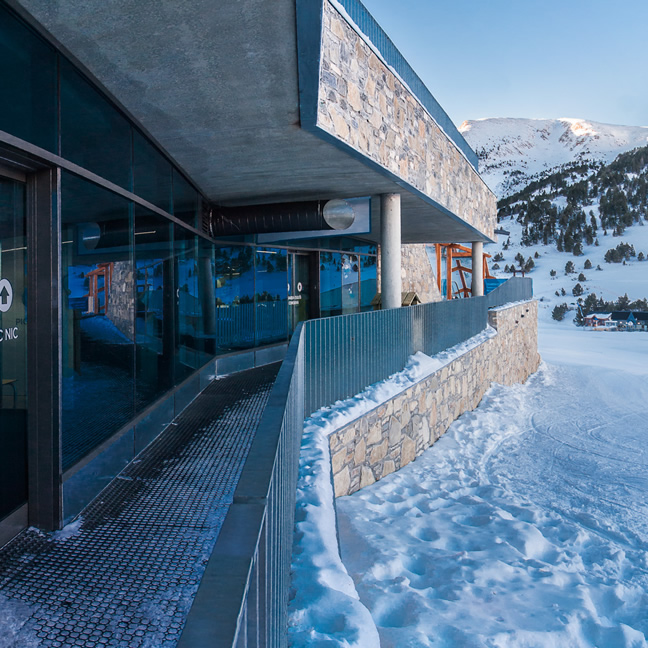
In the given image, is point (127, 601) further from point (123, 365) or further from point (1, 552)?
point (123, 365)

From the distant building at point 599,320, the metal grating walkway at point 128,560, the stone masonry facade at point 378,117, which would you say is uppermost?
the stone masonry facade at point 378,117

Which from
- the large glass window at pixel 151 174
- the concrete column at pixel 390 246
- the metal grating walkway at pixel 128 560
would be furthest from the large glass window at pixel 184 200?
the metal grating walkway at pixel 128 560

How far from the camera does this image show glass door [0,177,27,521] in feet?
11.5

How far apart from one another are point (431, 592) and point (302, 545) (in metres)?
1.53

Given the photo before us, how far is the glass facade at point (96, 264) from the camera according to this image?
3578 millimetres

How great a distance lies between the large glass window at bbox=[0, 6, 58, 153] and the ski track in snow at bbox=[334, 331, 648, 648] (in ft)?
13.7

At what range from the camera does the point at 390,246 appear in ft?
33.9

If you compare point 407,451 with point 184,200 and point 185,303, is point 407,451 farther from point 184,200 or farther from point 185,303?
point 184,200

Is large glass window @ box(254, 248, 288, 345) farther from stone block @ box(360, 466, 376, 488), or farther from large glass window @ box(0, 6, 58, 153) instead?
large glass window @ box(0, 6, 58, 153)

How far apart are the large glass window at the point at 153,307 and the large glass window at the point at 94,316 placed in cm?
23

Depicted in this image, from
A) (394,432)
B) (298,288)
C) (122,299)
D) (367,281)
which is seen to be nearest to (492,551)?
(394,432)

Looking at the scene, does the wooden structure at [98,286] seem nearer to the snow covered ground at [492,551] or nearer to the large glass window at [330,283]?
the snow covered ground at [492,551]

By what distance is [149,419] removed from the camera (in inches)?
229

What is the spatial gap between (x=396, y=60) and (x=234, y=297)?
17.9 ft
